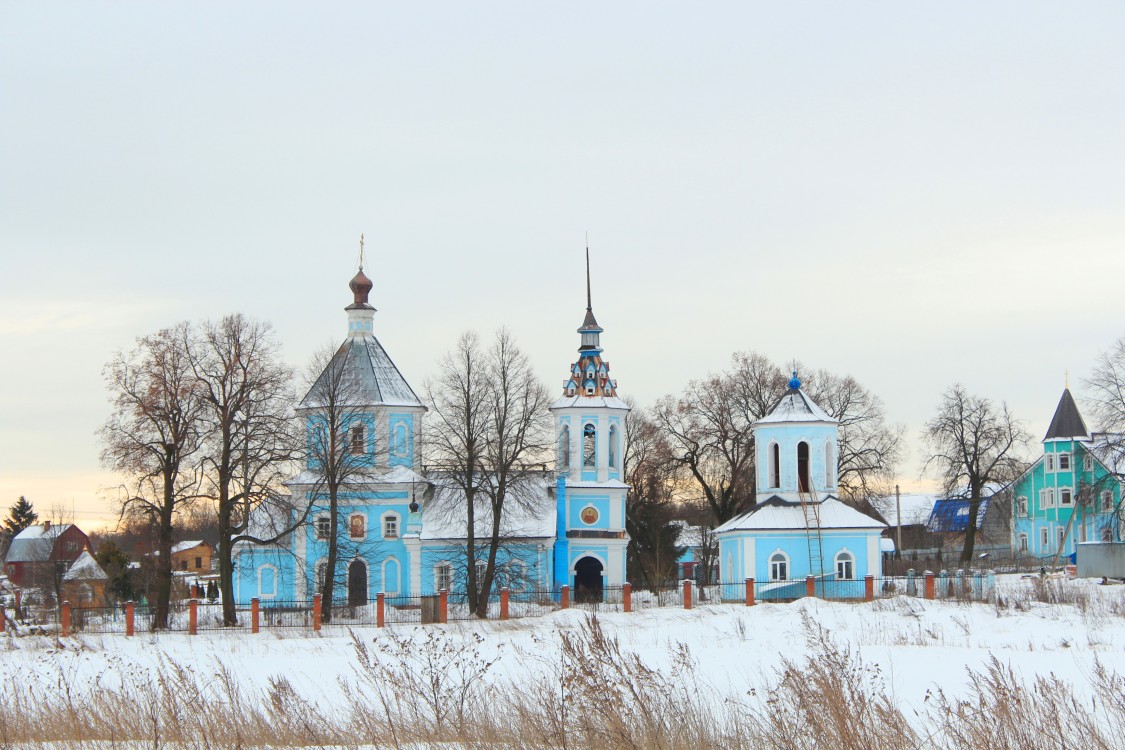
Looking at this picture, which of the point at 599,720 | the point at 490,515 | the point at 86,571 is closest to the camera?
the point at 599,720

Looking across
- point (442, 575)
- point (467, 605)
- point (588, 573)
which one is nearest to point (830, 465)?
point (588, 573)

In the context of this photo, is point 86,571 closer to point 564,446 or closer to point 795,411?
point 564,446

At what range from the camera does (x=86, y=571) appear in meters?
59.1

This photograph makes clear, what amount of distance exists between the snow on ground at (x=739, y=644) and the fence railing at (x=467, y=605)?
1154mm

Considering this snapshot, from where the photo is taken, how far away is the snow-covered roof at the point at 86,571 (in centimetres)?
5667

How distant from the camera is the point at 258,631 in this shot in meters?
31.7

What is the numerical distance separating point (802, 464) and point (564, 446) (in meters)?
8.06

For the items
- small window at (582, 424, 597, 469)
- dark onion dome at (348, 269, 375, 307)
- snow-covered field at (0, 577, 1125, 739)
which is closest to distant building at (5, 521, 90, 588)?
dark onion dome at (348, 269, 375, 307)

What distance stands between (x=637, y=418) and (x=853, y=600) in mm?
26532

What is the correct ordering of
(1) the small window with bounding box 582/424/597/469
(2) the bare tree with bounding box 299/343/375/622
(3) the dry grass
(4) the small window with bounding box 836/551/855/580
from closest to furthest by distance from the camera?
(3) the dry grass, (2) the bare tree with bounding box 299/343/375/622, (4) the small window with bounding box 836/551/855/580, (1) the small window with bounding box 582/424/597/469

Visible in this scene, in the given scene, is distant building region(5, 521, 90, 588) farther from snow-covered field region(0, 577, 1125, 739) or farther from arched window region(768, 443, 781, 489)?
snow-covered field region(0, 577, 1125, 739)

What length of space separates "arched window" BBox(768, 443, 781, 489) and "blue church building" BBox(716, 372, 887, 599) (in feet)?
0.11

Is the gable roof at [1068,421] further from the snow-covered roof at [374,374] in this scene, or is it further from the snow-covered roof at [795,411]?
the snow-covered roof at [374,374]

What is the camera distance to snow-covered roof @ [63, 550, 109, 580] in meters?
56.7
